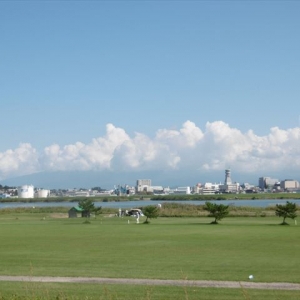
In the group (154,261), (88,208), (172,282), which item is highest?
(172,282)

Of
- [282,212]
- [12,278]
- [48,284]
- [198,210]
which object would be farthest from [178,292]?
[198,210]

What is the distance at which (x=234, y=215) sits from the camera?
73188 mm

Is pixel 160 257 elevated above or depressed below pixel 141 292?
below

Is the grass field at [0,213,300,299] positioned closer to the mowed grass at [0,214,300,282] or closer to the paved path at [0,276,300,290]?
the mowed grass at [0,214,300,282]

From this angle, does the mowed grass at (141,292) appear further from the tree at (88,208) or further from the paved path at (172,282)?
the tree at (88,208)

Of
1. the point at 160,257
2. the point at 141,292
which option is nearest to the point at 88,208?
the point at 160,257

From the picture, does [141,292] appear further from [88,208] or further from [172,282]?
[88,208]

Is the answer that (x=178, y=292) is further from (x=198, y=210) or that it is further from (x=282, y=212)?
(x=198, y=210)

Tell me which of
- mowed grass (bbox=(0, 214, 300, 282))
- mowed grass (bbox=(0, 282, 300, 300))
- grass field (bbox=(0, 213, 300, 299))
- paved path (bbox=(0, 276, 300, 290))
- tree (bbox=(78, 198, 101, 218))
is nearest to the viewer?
mowed grass (bbox=(0, 282, 300, 300))

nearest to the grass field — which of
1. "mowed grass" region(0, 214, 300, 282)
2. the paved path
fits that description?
"mowed grass" region(0, 214, 300, 282)

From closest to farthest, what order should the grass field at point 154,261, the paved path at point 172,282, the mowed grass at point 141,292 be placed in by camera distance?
the mowed grass at point 141,292 → the grass field at point 154,261 → the paved path at point 172,282

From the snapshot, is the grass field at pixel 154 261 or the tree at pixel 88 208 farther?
the tree at pixel 88 208

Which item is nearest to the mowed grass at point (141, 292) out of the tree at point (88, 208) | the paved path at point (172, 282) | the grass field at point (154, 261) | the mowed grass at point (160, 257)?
the grass field at point (154, 261)

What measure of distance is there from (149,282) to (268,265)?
21.1 feet
